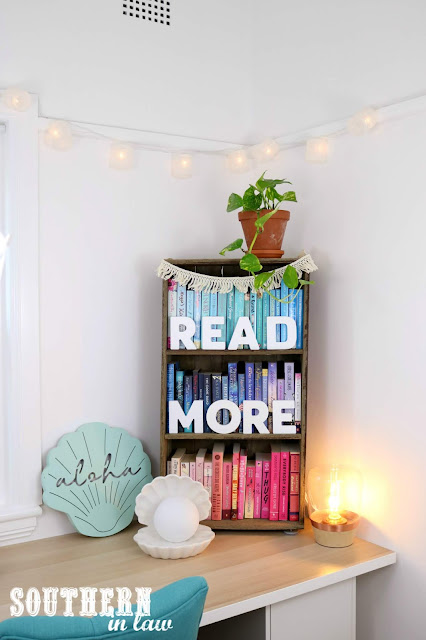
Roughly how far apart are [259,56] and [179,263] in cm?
88

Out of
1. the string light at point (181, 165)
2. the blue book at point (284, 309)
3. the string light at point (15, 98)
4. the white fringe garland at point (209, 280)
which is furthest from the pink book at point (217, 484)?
the string light at point (15, 98)

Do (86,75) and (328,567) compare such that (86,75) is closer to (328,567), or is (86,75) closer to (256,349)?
(256,349)

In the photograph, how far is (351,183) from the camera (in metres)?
2.13

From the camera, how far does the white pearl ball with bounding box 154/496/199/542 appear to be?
1966 mm

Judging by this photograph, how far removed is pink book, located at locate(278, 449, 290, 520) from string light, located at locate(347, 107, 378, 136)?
1.05 metres

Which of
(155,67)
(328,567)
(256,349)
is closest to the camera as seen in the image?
(328,567)

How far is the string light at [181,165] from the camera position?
2.33 meters

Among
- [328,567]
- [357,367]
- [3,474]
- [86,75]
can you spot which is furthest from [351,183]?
[3,474]

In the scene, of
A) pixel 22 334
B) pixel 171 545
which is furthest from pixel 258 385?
pixel 22 334

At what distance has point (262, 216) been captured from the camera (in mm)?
2105

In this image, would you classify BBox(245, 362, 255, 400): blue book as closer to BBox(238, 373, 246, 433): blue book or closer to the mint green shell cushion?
BBox(238, 373, 246, 433): blue book

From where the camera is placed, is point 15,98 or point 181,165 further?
point 181,165

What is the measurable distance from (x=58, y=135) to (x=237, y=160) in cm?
66
